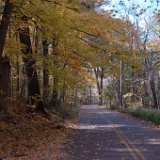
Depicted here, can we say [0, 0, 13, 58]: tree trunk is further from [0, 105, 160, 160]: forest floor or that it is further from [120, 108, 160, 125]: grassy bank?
Answer: [120, 108, 160, 125]: grassy bank

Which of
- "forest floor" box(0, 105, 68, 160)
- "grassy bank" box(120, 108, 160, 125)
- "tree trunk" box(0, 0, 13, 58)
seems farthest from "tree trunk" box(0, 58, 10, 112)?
"grassy bank" box(120, 108, 160, 125)

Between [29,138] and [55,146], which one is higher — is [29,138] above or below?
above

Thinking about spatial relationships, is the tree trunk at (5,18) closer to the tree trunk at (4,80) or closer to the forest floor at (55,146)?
the forest floor at (55,146)

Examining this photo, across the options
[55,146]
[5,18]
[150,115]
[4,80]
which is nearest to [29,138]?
[55,146]

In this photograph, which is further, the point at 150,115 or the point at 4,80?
the point at 150,115

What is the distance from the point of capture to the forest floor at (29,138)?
1410cm

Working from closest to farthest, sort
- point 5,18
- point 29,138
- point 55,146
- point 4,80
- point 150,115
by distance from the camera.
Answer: point 5,18 → point 55,146 → point 29,138 → point 4,80 → point 150,115

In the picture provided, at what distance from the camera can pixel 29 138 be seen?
18.2 metres

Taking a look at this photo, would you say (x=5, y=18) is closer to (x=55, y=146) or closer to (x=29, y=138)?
(x=55, y=146)

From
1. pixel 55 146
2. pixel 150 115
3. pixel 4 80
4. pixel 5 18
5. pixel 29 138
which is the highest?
pixel 5 18

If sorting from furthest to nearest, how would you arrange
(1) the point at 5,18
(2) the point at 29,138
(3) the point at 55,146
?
(2) the point at 29,138
(3) the point at 55,146
(1) the point at 5,18

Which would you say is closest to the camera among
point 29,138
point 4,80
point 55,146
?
point 55,146

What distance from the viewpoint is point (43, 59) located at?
68.9 feet

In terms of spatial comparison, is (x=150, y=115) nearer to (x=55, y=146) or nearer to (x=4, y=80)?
(x=4, y=80)
